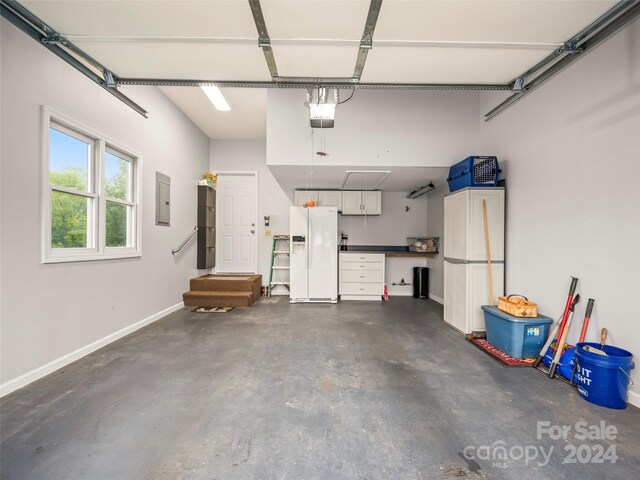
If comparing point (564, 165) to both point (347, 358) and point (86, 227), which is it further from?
point (86, 227)

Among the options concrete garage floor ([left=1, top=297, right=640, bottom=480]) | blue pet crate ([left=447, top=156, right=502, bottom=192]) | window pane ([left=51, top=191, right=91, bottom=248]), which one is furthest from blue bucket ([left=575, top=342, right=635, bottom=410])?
window pane ([left=51, top=191, right=91, bottom=248])

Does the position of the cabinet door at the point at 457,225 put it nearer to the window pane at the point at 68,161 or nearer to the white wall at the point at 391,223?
the white wall at the point at 391,223

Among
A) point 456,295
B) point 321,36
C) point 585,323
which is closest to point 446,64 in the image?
point 321,36

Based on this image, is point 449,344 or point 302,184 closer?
point 449,344

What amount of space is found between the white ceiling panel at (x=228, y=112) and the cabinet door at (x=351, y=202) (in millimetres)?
2138

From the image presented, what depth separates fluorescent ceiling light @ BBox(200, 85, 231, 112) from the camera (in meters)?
3.40

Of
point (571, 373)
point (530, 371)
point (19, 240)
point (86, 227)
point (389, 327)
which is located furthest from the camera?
point (389, 327)

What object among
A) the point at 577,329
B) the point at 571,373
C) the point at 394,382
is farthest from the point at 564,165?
the point at 394,382

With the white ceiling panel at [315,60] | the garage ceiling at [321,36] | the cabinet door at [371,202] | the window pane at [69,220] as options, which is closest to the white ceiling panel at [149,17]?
the garage ceiling at [321,36]

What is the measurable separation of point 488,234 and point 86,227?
4538 millimetres

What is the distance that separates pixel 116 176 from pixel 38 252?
1334 millimetres

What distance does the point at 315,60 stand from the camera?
1.92m

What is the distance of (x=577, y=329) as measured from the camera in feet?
7.23

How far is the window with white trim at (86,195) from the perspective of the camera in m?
2.26
